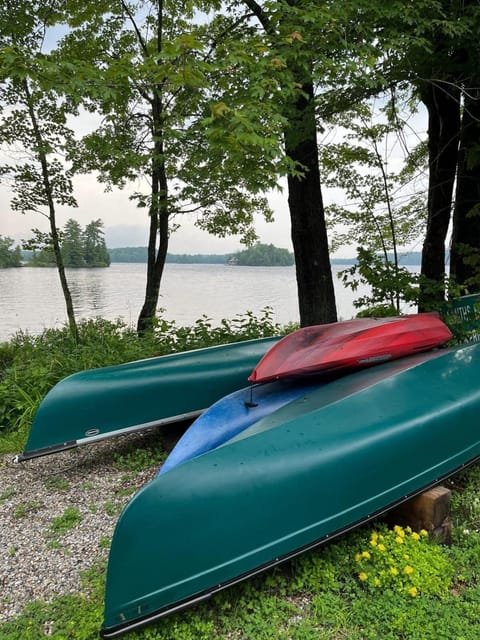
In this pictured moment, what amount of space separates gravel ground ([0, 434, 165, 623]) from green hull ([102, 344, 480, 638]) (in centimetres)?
56

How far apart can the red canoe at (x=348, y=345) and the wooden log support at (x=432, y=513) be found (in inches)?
34.4

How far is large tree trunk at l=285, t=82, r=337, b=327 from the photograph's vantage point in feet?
16.0

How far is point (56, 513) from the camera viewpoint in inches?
91.7

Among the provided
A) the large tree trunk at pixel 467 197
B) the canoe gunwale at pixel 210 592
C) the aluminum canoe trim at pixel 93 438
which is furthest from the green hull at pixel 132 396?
the large tree trunk at pixel 467 197

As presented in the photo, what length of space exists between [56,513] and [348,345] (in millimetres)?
1994

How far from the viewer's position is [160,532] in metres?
1.49

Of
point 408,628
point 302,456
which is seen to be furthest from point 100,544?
point 408,628

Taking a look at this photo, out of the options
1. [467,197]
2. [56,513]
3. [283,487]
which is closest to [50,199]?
[56,513]

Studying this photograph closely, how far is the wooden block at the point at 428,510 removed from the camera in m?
2.01

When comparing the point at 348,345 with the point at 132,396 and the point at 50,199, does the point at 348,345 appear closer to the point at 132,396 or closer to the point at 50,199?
the point at 132,396

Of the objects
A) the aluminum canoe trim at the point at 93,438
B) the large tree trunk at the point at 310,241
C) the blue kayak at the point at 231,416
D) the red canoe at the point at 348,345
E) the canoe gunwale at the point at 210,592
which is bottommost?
the canoe gunwale at the point at 210,592

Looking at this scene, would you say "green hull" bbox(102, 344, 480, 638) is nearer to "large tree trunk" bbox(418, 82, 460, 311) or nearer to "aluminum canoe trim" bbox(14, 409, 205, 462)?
"aluminum canoe trim" bbox(14, 409, 205, 462)

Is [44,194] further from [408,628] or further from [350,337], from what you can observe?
[408,628]

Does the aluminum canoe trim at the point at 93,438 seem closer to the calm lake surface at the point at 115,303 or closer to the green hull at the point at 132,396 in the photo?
the green hull at the point at 132,396
